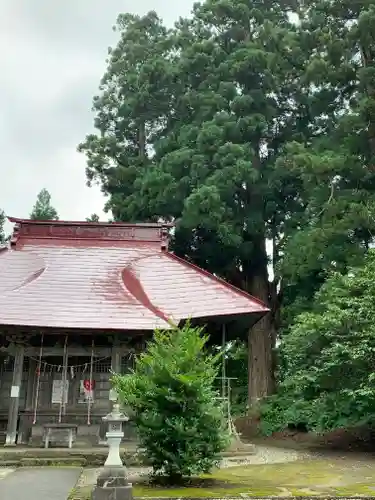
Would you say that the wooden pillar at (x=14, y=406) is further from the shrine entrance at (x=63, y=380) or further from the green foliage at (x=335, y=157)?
the green foliage at (x=335, y=157)

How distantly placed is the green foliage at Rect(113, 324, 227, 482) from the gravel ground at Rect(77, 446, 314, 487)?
1356 mm

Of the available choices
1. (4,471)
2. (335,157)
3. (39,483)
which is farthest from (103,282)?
(335,157)

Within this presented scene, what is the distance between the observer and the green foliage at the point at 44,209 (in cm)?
3135

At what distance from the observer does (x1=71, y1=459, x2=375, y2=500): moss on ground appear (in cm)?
709

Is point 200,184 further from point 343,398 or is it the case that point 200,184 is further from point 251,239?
point 343,398

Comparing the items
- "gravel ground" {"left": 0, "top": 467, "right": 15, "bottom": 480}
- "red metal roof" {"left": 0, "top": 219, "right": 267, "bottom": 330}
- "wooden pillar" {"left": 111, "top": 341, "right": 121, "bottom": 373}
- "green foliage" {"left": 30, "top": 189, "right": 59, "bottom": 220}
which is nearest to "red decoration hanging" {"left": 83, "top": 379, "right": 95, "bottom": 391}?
→ "wooden pillar" {"left": 111, "top": 341, "right": 121, "bottom": 373}

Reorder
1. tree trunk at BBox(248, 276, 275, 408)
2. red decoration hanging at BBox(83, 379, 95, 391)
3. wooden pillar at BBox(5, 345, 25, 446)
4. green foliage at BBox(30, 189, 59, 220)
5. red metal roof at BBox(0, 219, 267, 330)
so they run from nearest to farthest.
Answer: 1. wooden pillar at BBox(5, 345, 25, 446)
2. red metal roof at BBox(0, 219, 267, 330)
3. red decoration hanging at BBox(83, 379, 95, 391)
4. tree trunk at BBox(248, 276, 275, 408)
5. green foliage at BBox(30, 189, 59, 220)

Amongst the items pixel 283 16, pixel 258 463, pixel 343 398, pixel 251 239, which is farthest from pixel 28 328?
pixel 283 16

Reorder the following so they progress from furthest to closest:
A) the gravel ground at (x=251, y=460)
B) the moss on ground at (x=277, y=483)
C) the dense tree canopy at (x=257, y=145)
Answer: the dense tree canopy at (x=257, y=145)
the gravel ground at (x=251, y=460)
the moss on ground at (x=277, y=483)

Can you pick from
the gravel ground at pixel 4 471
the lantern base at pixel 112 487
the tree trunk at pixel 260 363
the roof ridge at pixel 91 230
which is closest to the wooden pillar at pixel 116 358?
the gravel ground at pixel 4 471

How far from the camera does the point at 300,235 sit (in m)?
17.0

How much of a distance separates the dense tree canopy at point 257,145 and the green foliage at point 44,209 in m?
8.66

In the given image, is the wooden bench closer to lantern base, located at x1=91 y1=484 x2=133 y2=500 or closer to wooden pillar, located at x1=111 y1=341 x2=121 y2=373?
wooden pillar, located at x1=111 y1=341 x2=121 y2=373

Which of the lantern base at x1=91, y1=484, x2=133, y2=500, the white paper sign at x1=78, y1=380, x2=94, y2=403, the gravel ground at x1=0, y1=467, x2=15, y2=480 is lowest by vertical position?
the gravel ground at x1=0, y1=467, x2=15, y2=480
